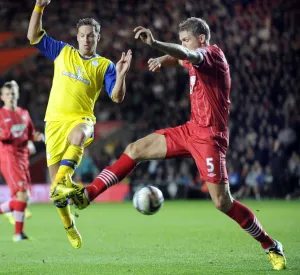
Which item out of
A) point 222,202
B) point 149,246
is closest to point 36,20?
point 222,202

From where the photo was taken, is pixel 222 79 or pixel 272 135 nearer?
pixel 222 79

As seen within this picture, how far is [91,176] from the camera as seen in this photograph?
67.9 ft

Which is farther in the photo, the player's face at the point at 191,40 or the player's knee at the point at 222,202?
the player's face at the point at 191,40

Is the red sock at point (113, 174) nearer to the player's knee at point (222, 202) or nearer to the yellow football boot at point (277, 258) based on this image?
the player's knee at point (222, 202)

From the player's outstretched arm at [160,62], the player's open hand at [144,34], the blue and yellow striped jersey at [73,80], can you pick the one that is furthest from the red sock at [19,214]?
the player's open hand at [144,34]

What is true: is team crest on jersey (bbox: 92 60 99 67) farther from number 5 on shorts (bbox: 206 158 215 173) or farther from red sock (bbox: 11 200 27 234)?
red sock (bbox: 11 200 27 234)

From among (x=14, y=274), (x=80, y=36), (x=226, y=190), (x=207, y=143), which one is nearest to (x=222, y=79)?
(x=207, y=143)

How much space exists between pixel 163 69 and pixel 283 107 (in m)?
4.39

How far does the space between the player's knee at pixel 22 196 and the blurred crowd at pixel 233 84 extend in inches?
417

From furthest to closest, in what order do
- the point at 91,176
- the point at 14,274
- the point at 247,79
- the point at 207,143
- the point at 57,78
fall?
the point at 247,79 → the point at 91,176 → the point at 57,78 → the point at 207,143 → the point at 14,274

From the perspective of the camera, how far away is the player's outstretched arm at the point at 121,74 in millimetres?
7238

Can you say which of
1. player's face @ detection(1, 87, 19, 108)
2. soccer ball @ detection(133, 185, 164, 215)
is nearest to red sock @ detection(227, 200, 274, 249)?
soccer ball @ detection(133, 185, 164, 215)

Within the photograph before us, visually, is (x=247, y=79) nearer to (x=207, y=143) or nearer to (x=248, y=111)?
(x=248, y=111)

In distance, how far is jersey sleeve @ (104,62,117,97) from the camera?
7.89 metres
